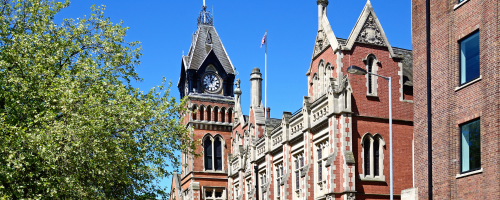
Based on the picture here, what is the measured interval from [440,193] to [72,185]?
12.6m

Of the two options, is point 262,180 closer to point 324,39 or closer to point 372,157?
point 324,39

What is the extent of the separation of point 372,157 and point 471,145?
1226cm

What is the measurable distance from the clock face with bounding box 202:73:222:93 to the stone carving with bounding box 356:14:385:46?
90.4 ft

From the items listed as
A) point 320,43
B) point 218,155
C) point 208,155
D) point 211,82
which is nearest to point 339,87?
point 320,43

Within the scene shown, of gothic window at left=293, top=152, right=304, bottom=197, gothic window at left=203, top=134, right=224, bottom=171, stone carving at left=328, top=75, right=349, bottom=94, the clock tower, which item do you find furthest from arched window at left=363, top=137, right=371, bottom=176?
gothic window at left=203, top=134, right=224, bottom=171

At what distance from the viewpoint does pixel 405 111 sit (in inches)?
1277

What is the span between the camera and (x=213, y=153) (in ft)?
189

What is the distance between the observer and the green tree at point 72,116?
22516mm

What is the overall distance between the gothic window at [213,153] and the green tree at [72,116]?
90.6ft

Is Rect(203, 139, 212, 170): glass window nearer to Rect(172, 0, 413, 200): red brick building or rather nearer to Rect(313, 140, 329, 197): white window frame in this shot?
Rect(172, 0, 413, 200): red brick building

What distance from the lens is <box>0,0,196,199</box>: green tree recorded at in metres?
22.5

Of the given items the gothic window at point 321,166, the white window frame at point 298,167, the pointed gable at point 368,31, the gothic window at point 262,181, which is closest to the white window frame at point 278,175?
the gothic window at point 262,181

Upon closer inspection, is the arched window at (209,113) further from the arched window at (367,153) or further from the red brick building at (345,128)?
the arched window at (367,153)

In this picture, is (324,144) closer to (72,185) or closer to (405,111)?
(405,111)
